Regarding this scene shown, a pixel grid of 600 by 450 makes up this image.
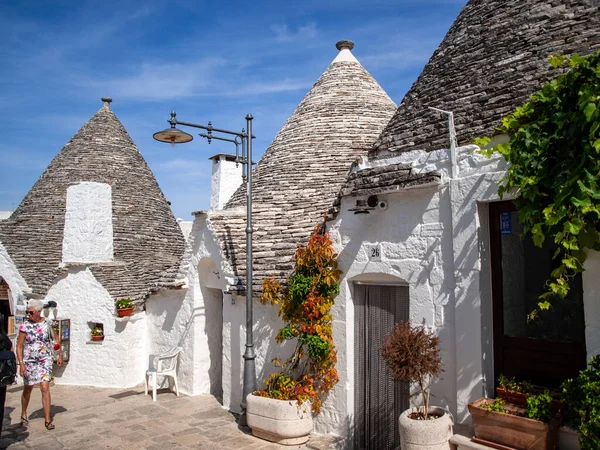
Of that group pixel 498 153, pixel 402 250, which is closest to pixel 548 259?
pixel 498 153

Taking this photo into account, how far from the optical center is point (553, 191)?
451cm

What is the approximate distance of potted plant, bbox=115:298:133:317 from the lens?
10.6 m

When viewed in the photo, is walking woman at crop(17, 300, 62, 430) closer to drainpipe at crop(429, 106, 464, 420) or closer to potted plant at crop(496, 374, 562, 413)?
drainpipe at crop(429, 106, 464, 420)

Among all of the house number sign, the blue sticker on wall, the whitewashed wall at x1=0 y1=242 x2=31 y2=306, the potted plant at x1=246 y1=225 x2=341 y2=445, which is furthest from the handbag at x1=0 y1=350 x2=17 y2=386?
the whitewashed wall at x1=0 y1=242 x2=31 y2=306

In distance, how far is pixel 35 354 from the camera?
7.12 m

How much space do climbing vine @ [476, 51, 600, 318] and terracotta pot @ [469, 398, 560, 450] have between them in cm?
96

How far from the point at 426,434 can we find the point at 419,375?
22.0 inches

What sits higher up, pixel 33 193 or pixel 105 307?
pixel 33 193

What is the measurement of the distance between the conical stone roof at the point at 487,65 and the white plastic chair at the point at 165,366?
5946 millimetres

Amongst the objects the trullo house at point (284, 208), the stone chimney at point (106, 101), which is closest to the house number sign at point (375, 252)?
the trullo house at point (284, 208)

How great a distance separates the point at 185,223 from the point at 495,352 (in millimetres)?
16672

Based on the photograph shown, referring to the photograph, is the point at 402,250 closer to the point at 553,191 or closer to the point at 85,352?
the point at 553,191

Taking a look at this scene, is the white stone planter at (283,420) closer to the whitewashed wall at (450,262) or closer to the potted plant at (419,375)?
the whitewashed wall at (450,262)

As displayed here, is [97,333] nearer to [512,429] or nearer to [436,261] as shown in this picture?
[436,261]
